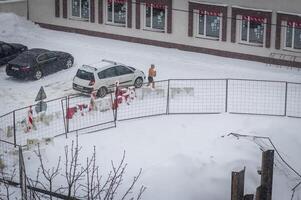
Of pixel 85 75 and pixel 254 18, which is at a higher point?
pixel 254 18

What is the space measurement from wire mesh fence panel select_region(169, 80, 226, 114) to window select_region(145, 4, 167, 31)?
7.09m

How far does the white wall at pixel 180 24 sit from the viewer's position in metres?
35.2

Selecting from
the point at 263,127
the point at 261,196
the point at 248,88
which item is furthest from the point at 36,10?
the point at 261,196

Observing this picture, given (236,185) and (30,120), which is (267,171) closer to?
(236,185)

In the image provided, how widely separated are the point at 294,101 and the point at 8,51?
46.4 ft

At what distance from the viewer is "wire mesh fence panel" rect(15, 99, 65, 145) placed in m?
26.5

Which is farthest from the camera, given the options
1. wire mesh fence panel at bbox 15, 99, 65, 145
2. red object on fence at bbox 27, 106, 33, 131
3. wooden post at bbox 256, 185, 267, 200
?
red object on fence at bbox 27, 106, 33, 131

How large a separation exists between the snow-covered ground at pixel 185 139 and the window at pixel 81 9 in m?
4.62

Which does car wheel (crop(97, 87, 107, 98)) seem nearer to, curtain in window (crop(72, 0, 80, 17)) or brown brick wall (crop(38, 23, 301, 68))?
brown brick wall (crop(38, 23, 301, 68))

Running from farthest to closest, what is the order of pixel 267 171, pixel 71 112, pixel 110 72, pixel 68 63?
pixel 68 63 < pixel 110 72 < pixel 71 112 < pixel 267 171

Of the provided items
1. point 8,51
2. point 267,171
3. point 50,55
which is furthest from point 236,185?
point 8,51

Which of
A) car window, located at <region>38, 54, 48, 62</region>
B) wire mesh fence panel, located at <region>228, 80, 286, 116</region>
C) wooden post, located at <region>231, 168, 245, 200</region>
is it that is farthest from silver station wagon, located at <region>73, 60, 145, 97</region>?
wooden post, located at <region>231, 168, 245, 200</region>

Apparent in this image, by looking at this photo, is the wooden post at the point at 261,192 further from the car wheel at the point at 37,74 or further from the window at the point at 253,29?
the window at the point at 253,29

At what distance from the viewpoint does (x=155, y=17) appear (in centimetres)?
3853
